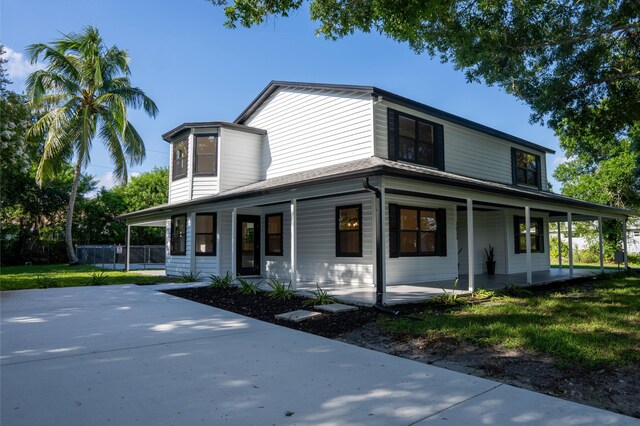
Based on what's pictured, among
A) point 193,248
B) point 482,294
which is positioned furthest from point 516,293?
point 193,248

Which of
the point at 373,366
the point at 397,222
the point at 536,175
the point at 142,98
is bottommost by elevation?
the point at 373,366

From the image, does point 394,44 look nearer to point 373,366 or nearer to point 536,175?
point 536,175

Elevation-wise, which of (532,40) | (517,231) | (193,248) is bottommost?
(193,248)

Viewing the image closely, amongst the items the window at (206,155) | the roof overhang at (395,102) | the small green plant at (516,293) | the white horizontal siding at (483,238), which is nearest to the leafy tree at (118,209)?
the window at (206,155)

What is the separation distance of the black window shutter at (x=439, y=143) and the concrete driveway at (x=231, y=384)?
7.93m

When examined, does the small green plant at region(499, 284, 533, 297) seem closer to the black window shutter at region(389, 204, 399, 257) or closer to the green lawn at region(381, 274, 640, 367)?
the green lawn at region(381, 274, 640, 367)

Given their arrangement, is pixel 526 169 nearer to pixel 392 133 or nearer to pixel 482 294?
pixel 392 133

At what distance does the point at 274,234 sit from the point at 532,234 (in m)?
9.91

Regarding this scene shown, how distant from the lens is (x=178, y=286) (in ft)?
37.1

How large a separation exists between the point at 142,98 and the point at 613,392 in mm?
20505

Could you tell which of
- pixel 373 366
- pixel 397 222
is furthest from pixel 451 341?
pixel 397 222

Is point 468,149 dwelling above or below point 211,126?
below

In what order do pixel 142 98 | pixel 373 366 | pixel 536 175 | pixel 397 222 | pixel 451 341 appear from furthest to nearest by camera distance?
pixel 142 98
pixel 536 175
pixel 397 222
pixel 451 341
pixel 373 366

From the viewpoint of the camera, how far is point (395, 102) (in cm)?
1099
